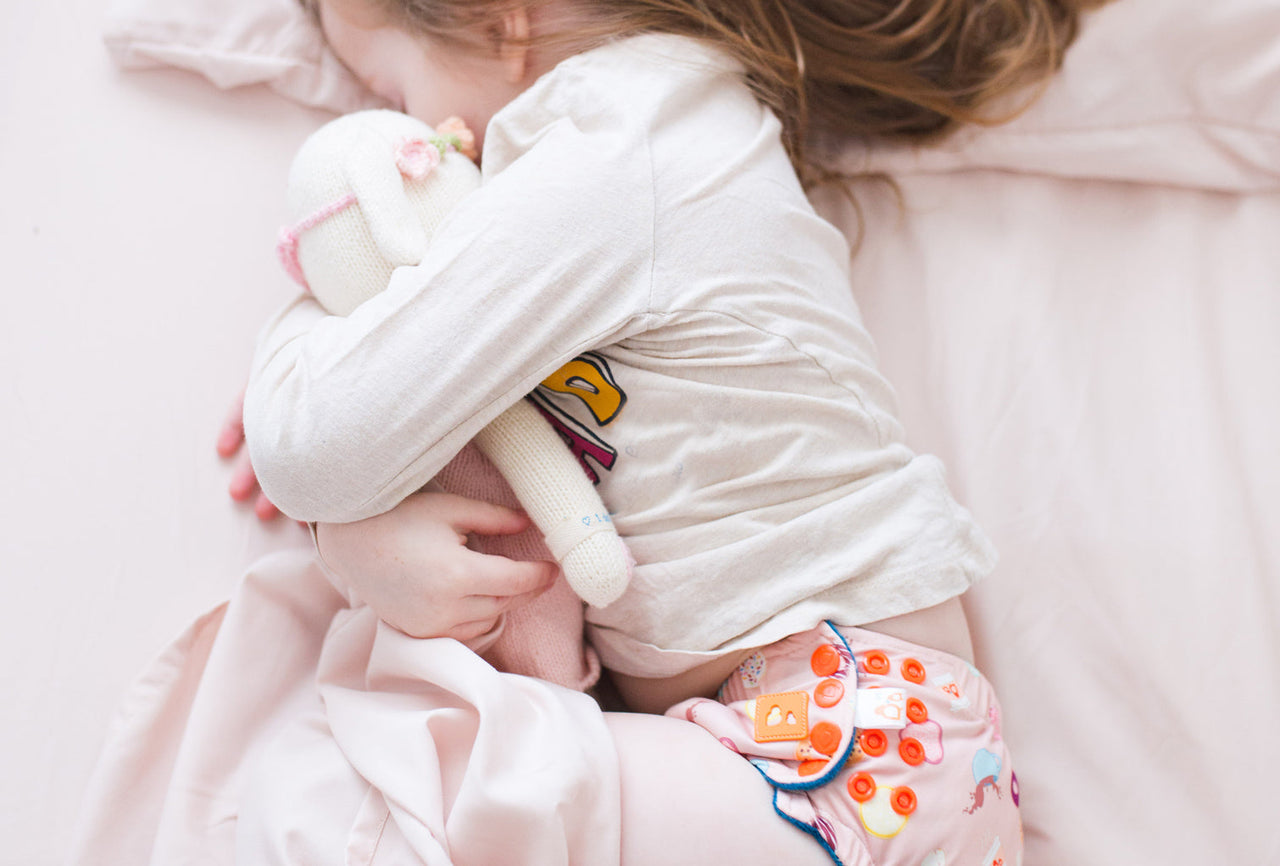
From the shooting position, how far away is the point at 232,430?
0.94m

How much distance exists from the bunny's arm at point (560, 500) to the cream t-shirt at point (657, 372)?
0.04 m

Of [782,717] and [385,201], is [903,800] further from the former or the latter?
[385,201]

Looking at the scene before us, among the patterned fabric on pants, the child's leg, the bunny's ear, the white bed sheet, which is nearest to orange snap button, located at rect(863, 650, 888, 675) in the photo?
the patterned fabric on pants

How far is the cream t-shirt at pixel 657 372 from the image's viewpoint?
0.69 metres

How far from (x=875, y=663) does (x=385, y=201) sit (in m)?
0.52

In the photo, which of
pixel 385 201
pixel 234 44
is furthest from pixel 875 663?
pixel 234 44

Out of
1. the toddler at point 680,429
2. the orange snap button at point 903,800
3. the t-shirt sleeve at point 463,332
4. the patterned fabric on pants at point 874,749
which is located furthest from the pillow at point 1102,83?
the orange snap button at point 903,800

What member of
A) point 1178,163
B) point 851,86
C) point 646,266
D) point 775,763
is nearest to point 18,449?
point 646,266

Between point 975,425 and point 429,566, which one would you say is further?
point 975,425

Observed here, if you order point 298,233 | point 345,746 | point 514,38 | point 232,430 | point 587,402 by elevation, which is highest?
point 514,38

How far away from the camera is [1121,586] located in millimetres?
907

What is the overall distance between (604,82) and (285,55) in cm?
43

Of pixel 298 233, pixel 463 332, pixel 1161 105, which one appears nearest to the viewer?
pixel 463 332

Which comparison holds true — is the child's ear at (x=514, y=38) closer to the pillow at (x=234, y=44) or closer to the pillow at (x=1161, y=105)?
the pillow at (x=234, y=44)
